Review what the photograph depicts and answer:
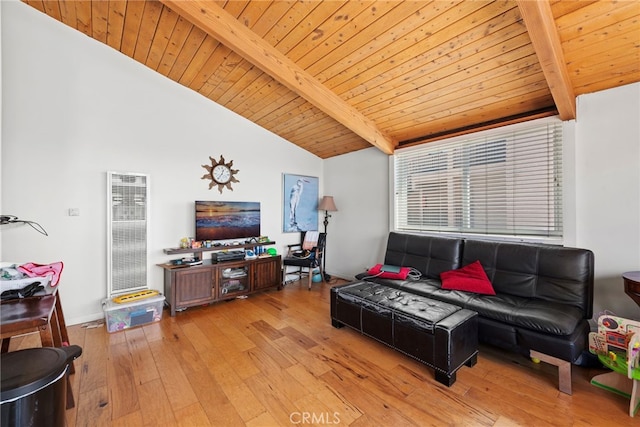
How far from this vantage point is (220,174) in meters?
Result: 3.94

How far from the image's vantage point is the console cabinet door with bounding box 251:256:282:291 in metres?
3.88

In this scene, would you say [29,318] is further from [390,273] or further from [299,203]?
[299,203]

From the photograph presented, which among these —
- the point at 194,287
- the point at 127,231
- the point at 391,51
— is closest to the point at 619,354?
the point at 391,51

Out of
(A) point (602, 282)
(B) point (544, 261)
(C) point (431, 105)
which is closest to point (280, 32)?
(C) point (431, 105)

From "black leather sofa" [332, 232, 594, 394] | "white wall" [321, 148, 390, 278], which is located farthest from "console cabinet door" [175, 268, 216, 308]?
"white wall" [321, 148, 390, 278]

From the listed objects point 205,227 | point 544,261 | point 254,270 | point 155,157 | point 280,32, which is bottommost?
point 254,270

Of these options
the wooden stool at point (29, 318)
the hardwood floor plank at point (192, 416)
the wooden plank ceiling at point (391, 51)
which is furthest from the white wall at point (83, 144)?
the hardwood floor plank at point (192, 416)

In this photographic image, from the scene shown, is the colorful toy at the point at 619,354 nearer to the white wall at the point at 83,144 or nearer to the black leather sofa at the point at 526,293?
the black leather sofa at the point at 526,293

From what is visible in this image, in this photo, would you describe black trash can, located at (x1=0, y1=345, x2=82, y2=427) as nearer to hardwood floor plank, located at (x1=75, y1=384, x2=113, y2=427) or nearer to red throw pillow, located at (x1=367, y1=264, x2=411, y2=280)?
hardwood floor plank, located at (x1=75, y1=384, x2=113, y2=427)

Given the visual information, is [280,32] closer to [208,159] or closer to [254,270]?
[208,159]

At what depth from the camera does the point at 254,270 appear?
3867 millimetres

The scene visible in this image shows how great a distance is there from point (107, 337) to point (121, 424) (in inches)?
57.0

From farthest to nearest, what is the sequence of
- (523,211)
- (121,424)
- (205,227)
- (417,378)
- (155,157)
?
(205,227), (155,157), (523,211), (417,378), (121,424)

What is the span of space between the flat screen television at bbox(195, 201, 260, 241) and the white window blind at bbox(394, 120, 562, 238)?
2304 millimetres
